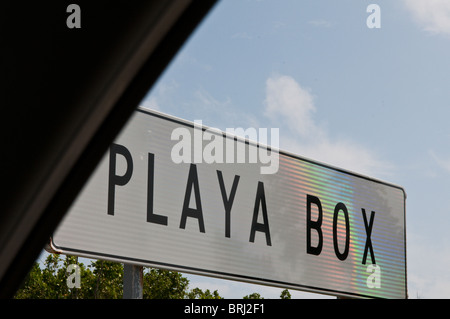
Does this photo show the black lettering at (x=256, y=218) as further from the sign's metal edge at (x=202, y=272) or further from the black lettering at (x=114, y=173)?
the black lettering at (x=114, y=173)

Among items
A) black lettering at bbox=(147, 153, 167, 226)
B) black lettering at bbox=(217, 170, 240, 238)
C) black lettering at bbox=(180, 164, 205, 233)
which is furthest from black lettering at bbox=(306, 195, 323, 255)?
black lettering at bbox=(147, 153, 167, 226)

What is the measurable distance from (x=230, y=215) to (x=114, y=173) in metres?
0.77

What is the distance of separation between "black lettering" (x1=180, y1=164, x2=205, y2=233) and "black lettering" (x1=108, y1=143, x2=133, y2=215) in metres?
0.38

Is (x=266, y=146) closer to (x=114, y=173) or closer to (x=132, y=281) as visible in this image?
(x=114, y=173)

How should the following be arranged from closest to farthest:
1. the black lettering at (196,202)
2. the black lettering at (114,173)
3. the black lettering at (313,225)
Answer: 1. the black lettering at (114,173)
2. the black lettering at (196,202)
3. the black lettering at (313,225)

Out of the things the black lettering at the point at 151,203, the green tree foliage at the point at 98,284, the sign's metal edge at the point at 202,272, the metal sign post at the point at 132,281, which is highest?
the green tree foliage at the point at 98,284

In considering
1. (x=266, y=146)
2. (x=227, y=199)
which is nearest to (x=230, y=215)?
(x=227, y=199)

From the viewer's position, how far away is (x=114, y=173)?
3.15 meters

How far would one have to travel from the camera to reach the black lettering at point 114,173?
3123 millimetres

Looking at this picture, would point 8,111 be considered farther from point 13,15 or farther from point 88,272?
point 88,272

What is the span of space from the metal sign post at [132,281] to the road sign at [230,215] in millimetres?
90

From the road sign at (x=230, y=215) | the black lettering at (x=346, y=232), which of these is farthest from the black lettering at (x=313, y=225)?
the black lettering at (x=346, y=232)

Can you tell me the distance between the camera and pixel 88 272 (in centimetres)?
2978
